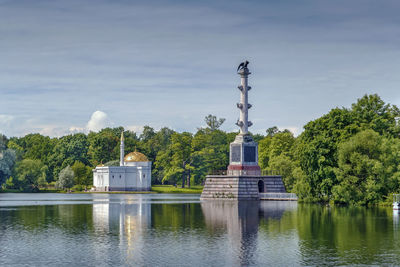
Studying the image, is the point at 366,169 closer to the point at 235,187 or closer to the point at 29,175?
the point at 235,187

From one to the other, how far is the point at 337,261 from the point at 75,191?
148083mm

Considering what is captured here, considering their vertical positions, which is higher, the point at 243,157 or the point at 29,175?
the point at 243,157

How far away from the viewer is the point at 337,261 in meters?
40.1

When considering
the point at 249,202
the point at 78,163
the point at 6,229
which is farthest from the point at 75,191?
the point at 6,229

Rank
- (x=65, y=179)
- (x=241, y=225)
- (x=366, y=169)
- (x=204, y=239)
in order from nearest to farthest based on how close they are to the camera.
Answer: (x=204, y=239) → (x=241, y=225) → (x=366, y=169) → (x=65, y=179)

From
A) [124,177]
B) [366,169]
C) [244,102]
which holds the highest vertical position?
[244,102]

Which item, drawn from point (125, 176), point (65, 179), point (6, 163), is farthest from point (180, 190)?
point (6, 163)

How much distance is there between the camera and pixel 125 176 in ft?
590

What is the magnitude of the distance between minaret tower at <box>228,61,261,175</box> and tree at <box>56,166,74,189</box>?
80.4 meters

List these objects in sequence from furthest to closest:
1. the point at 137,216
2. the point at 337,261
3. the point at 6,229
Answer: the point at 137,216 → the point at 6,229 → the point at 337,261

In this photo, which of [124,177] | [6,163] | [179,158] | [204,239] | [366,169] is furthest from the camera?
[179,158]

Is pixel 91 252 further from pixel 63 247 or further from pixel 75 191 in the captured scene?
pixel 75 191

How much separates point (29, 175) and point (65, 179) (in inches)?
423

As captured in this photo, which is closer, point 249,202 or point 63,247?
point 63,247
